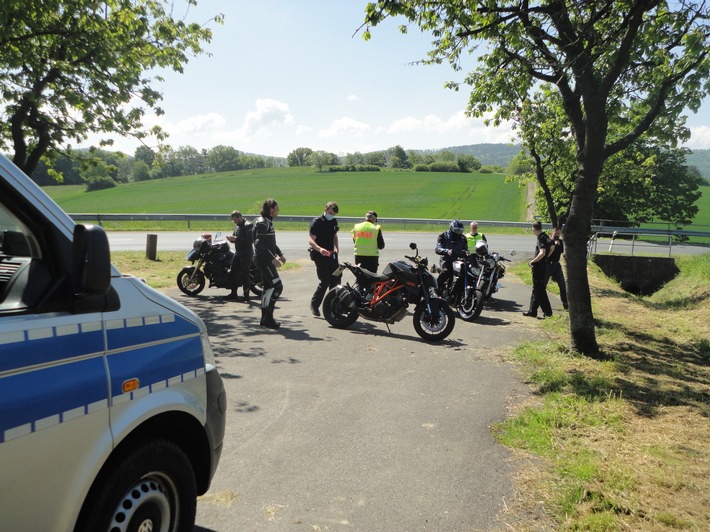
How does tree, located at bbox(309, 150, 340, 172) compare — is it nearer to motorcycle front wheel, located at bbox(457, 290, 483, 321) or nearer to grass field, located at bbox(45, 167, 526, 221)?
grass field, located at bbox(45, 167, 526, 221)

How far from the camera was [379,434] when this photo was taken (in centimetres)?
474

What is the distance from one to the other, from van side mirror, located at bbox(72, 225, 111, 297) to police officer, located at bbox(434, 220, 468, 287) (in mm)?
9042

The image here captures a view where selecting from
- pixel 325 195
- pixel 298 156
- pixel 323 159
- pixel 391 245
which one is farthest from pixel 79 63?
pixel 298 156

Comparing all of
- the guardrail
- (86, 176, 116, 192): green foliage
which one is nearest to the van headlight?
the guardrail

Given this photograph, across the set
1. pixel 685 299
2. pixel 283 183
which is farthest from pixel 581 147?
pixel 283 183

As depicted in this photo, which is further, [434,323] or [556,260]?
[556,260]

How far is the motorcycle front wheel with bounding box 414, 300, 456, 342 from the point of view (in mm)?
8234

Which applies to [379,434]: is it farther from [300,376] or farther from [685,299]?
[685,299]

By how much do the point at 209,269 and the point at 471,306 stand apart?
558 cm

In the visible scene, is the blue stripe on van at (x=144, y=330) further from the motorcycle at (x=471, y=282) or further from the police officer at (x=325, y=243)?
the motorcycle at (x=471, y=282)

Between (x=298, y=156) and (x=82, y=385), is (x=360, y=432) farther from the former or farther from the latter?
(x=298, y=156)

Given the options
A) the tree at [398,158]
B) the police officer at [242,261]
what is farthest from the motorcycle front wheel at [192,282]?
the tree at [398,158]

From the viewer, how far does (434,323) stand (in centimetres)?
833

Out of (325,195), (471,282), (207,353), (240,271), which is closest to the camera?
(207,353)
